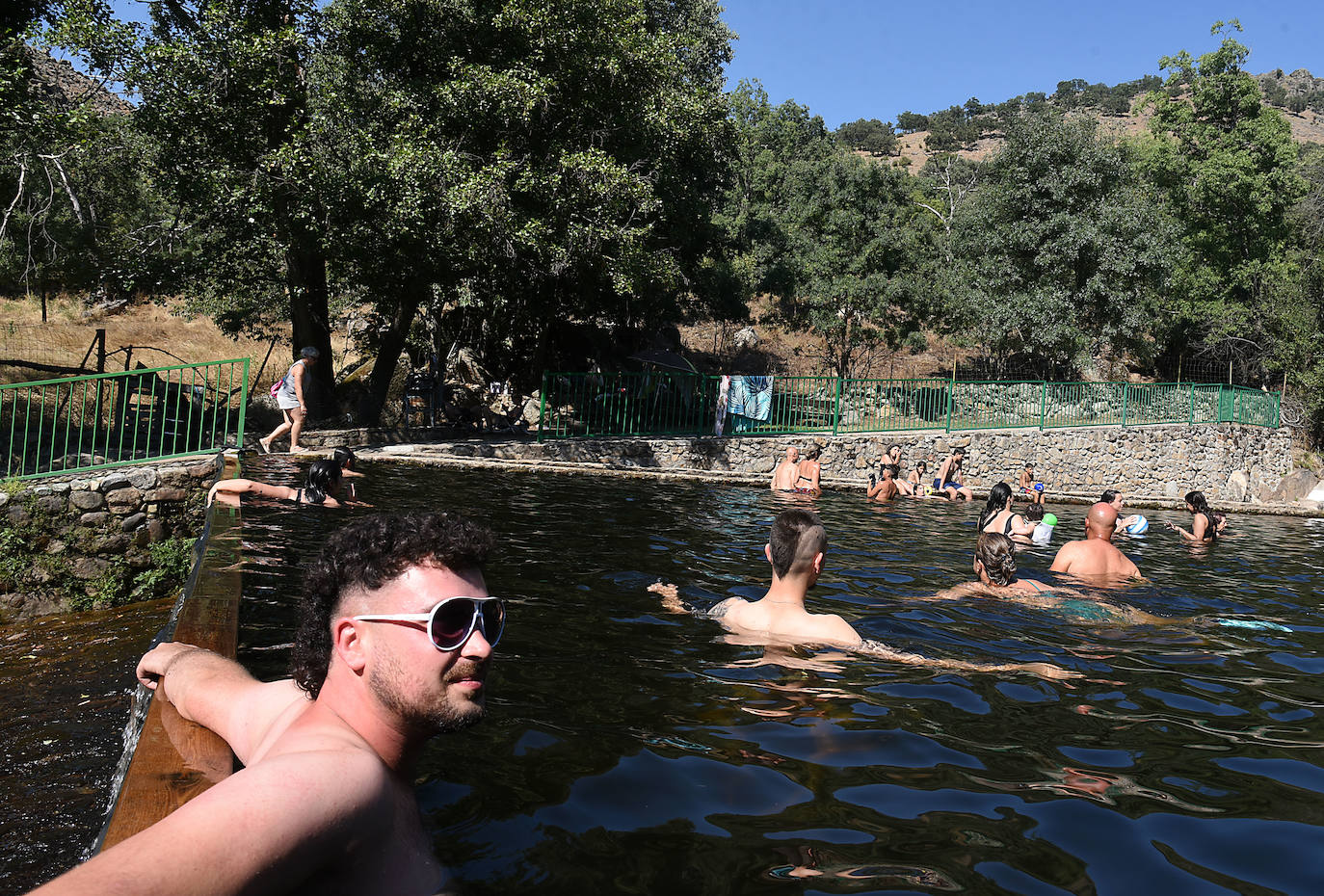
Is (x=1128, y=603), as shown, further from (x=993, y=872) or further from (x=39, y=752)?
(x=39, y=752)

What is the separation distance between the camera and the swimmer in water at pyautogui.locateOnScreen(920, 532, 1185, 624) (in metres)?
7.20

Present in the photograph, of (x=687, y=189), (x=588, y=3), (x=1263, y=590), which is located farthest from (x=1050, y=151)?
(x=1263, y=590)

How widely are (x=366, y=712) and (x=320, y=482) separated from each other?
7.70 m

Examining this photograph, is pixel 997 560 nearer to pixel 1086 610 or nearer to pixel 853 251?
pixel 1086 610

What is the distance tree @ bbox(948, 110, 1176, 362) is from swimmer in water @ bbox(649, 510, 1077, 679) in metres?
28.3

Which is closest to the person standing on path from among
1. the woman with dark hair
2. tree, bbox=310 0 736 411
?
tree, bbox=310 0 736 411

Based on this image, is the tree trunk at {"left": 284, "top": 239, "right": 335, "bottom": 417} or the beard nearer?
the beard

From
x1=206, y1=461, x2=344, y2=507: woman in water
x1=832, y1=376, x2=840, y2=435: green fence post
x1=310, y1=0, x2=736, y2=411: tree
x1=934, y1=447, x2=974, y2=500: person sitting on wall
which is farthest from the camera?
x1=832, y1=376, x2=840, y2=435: green fence post

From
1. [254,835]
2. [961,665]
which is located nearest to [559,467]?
[961,665]

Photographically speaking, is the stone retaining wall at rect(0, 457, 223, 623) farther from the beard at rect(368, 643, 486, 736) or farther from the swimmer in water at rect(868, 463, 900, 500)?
the swimmer in water at rect(868, 463, 900, 500)

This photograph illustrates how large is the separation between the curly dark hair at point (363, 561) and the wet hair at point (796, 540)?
339 centimetres

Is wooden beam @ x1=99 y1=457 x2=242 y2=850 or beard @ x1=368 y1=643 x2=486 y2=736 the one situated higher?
beard @ x1=368 y1=643 x2=486 y2=736

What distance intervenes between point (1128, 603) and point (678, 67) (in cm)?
1527

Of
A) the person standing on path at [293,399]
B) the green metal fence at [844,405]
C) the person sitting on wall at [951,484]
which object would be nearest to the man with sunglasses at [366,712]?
the person standing on path at [293,399]
